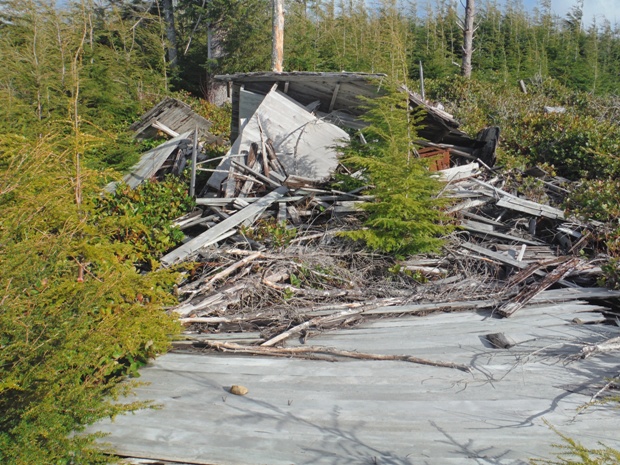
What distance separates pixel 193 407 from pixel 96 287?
1.20 meters

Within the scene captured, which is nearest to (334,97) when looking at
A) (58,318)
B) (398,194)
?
(398,194)

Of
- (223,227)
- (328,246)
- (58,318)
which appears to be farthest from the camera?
(223,227)

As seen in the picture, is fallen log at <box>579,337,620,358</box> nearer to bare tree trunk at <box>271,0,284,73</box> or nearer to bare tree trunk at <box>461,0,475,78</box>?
bare tree trunk at <box>271,0,284,73</box>

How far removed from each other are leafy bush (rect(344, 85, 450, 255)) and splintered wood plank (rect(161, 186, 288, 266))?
1450mm

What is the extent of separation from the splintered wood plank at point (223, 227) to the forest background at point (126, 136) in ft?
0.97

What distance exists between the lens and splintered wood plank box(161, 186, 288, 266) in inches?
296

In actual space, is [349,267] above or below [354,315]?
above

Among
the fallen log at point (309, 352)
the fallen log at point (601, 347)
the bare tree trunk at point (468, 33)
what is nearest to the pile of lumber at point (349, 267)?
the fallen log at point (309, 352)

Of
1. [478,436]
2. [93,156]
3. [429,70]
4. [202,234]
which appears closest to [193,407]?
[478,436]

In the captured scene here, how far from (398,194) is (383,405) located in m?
3.70

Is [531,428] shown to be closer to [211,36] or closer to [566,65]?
[211,36]

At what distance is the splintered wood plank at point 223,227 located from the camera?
296 inches

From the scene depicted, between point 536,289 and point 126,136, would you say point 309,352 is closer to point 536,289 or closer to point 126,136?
point 536,289

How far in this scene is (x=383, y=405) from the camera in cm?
425
